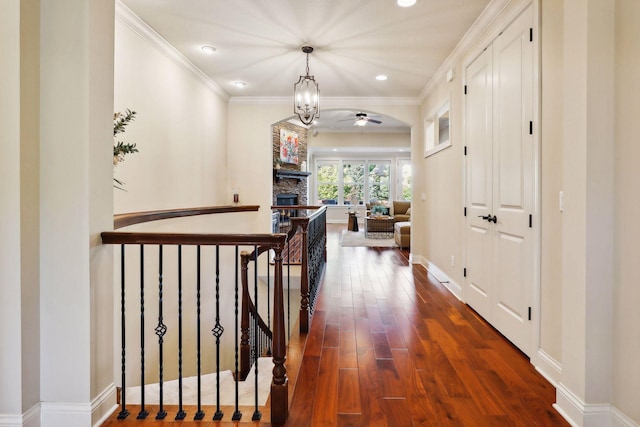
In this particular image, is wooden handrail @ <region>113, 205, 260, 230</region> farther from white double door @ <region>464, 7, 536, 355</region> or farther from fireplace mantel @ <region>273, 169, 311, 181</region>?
fireplace mantel @ <region>273, 169, 311, 181</region>

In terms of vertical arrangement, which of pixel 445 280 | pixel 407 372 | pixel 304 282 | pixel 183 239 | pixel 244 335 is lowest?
pixel 244 335

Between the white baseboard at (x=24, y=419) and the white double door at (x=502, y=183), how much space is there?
2868mm

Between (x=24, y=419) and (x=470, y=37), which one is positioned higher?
(x=470, y=37)

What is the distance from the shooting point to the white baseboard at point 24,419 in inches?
60.1

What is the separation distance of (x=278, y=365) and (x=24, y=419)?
1166mm

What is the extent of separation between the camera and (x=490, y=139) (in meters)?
2.92

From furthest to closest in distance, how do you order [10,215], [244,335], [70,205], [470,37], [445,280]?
[445,280] → [470,37] → [244,335] → [70,205] → [10,215]

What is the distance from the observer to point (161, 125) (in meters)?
3.68

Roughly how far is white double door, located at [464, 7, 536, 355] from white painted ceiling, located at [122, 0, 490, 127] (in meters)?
0.62

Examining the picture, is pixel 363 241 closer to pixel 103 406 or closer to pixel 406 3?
pixel 406 3

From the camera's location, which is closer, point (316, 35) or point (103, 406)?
point (103, 406)

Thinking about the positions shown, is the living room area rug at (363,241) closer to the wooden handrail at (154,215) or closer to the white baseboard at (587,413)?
the wooden handrail at (154,215)

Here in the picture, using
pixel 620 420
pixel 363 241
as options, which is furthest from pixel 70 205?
pixel 363 241

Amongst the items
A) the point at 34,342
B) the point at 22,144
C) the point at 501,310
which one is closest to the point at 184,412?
the point at 34,342
